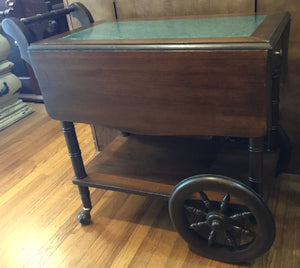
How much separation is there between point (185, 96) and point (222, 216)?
1.37 feet

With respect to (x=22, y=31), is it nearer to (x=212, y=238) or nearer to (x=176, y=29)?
(x=176, y=29)

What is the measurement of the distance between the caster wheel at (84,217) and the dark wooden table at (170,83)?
0.15 metres

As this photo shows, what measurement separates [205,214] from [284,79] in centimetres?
60

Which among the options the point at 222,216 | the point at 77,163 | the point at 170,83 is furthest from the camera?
the point at 77,163

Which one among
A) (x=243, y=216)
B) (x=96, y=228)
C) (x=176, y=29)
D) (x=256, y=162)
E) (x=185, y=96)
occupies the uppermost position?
(x=176, y=29)

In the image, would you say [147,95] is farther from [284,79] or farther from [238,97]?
[284,79]

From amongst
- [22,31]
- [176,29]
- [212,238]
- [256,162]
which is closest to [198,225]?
[212,238]

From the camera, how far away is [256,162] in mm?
1163

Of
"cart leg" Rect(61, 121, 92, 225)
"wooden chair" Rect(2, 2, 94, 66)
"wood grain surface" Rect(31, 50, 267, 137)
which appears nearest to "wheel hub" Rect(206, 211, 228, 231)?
"wood grain surface" Rect(31, 50, 267, 137)

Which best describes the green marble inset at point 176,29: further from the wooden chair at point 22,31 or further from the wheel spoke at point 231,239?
the wheel spoke at point 231,239

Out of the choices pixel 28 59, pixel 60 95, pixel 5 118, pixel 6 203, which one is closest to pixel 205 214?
pixel 60 95

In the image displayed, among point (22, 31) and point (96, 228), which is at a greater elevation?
point (22, 31)

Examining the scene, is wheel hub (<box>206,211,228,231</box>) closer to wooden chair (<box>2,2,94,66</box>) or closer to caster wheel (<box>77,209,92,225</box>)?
caster wheel (<box>77,209,92,225</box>)

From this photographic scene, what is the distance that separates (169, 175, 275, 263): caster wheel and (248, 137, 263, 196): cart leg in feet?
0.25
